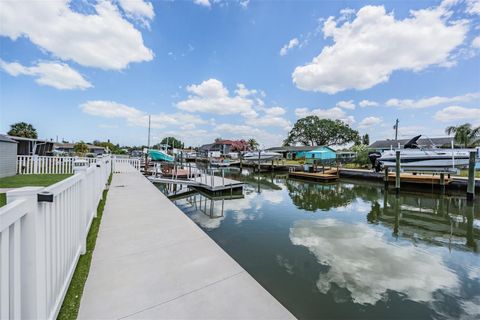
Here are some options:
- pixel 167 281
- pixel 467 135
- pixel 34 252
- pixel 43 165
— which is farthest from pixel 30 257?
pixel 467 135

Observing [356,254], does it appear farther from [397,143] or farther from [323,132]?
[323,132]

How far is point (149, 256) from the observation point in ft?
10.1

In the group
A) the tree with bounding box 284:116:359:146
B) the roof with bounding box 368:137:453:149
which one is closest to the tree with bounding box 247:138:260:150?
the tree with bounding box 284:116:359:146

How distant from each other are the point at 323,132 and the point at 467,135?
100 feet

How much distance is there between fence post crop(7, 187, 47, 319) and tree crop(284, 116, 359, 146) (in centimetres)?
5710

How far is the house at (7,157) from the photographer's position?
28.0 ft

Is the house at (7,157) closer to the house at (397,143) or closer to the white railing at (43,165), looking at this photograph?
the white railing at (43,165)

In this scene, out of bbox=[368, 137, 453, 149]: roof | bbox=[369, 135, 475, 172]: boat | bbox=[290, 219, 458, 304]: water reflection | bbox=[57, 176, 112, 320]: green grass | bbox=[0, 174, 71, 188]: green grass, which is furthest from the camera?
bbox=[368, 137, 453, 149]: roof

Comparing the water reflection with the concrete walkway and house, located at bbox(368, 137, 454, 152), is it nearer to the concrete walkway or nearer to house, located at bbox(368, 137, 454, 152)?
the concrete walkway

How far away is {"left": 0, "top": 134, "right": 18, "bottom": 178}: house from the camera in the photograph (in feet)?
28.0

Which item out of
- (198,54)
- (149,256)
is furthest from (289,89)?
(149,256)

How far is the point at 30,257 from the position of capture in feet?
4.21

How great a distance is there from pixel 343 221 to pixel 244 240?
13.2 ft

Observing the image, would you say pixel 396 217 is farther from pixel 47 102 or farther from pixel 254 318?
pixel 47 102
